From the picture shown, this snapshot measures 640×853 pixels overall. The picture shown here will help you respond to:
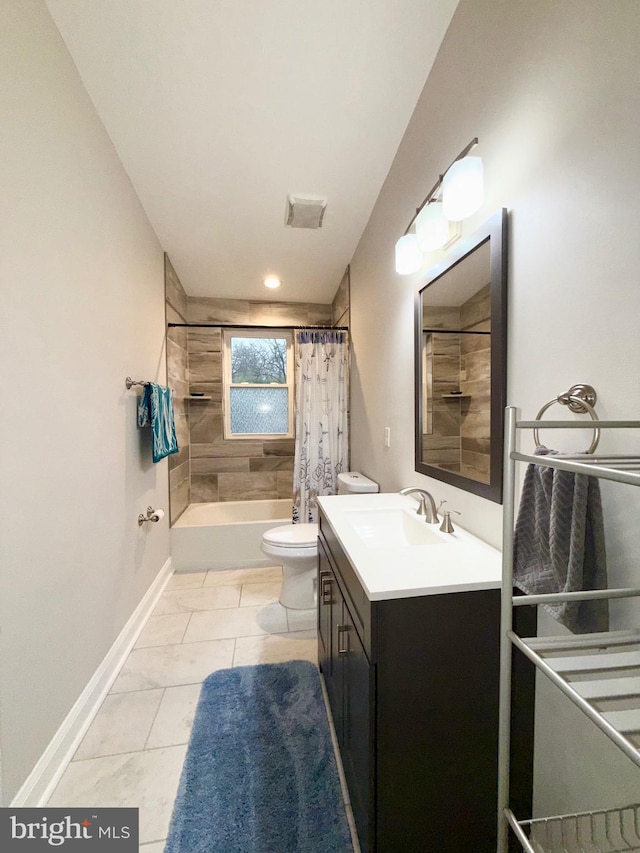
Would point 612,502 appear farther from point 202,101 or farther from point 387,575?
point 202,101

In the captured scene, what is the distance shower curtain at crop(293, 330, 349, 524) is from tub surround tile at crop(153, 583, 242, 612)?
2.41ft

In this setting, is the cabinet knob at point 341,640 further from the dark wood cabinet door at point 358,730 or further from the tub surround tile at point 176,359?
the tub surround tile at point 176,359

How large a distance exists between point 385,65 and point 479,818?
259cm

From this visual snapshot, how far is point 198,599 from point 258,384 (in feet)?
7.00

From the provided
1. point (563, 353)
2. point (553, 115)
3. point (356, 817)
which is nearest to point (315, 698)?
point (356, 817)


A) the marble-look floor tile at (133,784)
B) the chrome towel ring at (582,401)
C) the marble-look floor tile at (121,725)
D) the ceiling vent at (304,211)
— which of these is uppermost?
the ceiling vent at (304,211)

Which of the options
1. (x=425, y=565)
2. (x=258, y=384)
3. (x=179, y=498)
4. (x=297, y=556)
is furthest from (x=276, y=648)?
(x=258, y=384)

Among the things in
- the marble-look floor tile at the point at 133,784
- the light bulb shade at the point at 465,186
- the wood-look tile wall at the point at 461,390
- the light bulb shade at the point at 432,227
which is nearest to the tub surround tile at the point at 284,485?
the wood-look tile wall at the point at 461,390

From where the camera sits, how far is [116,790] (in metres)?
1.14

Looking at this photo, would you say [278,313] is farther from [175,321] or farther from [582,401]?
[582,401]

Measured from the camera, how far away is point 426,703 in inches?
33.2

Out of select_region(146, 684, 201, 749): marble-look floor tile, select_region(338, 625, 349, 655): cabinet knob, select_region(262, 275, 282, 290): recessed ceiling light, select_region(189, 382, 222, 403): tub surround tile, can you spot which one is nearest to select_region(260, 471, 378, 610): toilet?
select_region(146, 684, 201, 749): marble-look floor tile

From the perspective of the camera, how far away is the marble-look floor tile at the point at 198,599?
2236 mm

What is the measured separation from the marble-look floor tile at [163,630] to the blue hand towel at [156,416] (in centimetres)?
99
